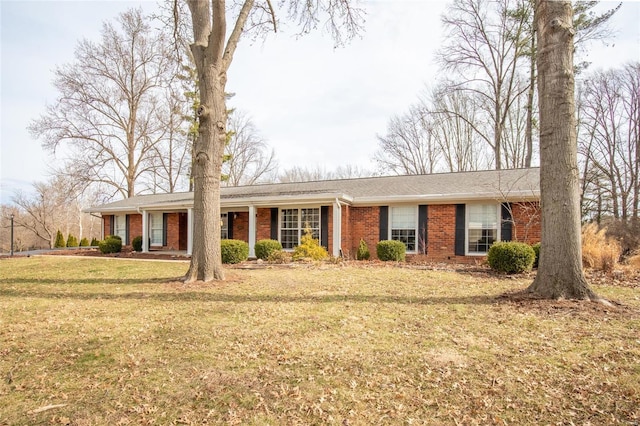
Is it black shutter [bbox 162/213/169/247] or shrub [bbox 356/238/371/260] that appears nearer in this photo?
shrub [bbox 356/238/371/260]

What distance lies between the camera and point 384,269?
9.37m

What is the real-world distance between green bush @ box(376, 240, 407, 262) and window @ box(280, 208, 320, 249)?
282cm

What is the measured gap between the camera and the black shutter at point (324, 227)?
13.1 m

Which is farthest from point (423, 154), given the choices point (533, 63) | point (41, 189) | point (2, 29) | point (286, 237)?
point (41, 189)

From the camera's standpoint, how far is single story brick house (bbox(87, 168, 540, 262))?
11.4 m

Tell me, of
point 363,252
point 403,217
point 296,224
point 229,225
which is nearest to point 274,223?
point 296,224

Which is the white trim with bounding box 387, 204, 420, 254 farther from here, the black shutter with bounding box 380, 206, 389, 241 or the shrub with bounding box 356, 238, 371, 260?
the shrub with bounding box 356, 238, 371, 260

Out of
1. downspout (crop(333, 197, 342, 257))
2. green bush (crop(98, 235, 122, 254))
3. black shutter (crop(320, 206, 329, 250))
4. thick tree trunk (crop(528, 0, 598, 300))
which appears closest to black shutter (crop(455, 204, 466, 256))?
downspout (crop(333, 197, 342, 257))

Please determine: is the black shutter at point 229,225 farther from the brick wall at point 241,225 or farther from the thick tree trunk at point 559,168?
the thick tree trunk at point 559,168

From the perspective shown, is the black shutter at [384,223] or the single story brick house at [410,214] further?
the black shutter at [384,223]

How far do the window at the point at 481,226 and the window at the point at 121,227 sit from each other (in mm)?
A: 18710

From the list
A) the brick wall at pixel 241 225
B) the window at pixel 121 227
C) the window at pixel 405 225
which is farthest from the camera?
the window at pixel 121 227

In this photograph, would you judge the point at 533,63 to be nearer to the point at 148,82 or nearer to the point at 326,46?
the point at 326,46

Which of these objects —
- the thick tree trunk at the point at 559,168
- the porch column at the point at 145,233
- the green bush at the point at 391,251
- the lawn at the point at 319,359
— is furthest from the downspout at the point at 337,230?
the porch column at the point at 145,233
